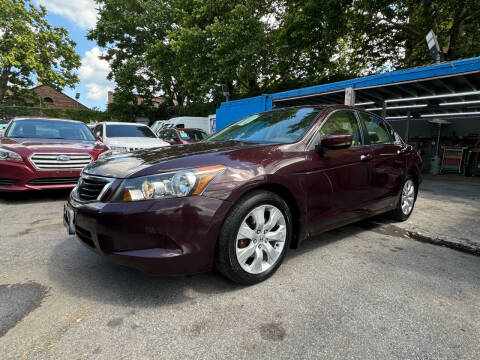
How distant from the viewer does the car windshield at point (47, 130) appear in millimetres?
5199

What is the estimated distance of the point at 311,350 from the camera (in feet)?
5.02

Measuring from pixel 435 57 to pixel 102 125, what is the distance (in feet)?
27.9

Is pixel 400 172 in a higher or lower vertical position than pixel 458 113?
lower

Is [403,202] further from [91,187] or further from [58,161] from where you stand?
[58,161]

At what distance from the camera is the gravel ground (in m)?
1.54

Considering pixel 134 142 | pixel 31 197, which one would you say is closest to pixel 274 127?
→ pixel 31 197

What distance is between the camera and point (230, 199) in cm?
195

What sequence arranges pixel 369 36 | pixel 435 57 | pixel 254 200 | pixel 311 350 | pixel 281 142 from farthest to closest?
pixel 369 36 < pixel 435 57 < pixel 281 142 < pixel 254 200 < pixel 311 350

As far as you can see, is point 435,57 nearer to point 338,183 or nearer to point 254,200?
point 338,183

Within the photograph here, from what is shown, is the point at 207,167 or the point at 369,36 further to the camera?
the point at 369,36

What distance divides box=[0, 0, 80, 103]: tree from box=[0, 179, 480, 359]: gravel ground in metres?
28.5

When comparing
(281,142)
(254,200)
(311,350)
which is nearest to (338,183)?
(281,142)

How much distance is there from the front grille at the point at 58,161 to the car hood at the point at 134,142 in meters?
1.93

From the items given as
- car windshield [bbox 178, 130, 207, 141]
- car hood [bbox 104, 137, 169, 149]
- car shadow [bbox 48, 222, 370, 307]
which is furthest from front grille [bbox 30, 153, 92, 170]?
car windshield [bbox 178, 130, 207, 141]
